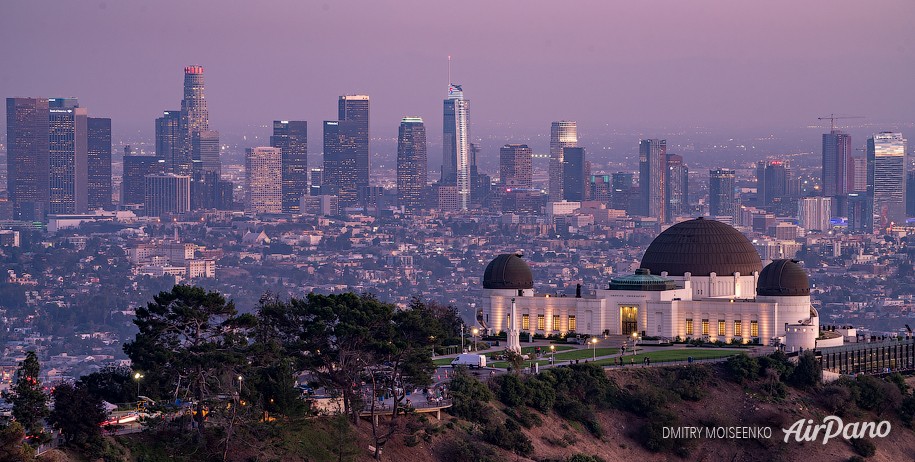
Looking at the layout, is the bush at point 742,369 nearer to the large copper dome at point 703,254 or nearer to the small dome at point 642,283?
the small dome at point 642,283

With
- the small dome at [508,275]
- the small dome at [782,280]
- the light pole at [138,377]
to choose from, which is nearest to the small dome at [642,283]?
the small dome at [782,280]

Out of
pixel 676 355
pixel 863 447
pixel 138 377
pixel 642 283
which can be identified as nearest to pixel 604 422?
pixel 863 447

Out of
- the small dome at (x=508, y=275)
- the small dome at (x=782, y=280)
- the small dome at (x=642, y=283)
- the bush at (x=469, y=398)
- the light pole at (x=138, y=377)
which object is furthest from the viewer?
the small dome at (x=508, y=275)

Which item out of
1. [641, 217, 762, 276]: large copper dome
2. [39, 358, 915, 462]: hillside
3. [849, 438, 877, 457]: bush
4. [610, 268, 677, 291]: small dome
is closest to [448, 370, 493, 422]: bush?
[39, 358, 915, 462]: hillside

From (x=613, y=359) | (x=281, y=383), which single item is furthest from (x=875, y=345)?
(x=281, y=383)

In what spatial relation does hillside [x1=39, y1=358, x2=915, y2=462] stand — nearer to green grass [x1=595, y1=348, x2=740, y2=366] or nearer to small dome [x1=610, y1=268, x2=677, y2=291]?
green grass [x1=595, y1=348, x2=740, y2=366]

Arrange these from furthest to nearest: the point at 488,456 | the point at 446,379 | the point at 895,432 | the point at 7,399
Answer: the point at 895,432
the point at 446,379
the point at 488,456
the point at 7,399

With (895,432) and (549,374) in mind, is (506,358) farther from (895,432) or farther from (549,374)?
(895,432)
